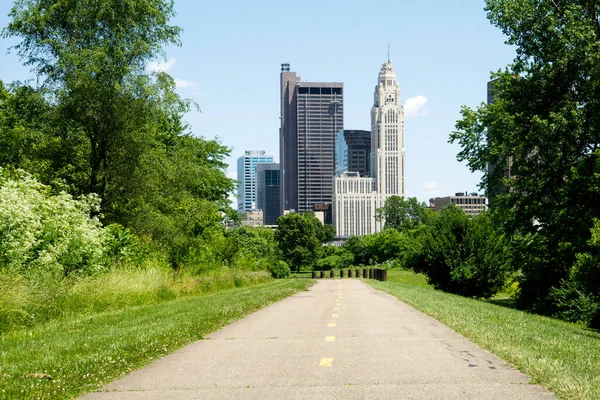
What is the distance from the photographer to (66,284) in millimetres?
18594

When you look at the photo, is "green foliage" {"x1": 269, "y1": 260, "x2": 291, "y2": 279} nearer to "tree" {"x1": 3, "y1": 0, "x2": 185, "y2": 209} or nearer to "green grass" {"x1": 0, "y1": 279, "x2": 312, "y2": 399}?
"tree" {"x1": 3, "y1": 0, "x2": 185, "y2": 209}

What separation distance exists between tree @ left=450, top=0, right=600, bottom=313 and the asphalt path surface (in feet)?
56.4

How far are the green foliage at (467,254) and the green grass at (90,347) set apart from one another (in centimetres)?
2277

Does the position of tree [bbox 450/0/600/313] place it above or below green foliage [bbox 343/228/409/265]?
above

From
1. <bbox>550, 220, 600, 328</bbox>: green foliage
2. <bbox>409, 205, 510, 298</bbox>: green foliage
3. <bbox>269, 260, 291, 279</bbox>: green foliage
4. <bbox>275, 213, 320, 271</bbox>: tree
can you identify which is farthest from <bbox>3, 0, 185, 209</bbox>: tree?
<bbox>275, 213, 320, 271</bbox>: tree

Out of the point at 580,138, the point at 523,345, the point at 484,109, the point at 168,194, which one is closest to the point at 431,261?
the point at 484,109

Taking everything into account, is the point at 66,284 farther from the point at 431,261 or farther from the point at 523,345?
the point at 431,261

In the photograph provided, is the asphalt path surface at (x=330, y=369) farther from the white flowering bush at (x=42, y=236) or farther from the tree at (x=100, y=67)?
the tree at (x=100, y=67)

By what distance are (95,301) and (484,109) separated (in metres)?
28.3

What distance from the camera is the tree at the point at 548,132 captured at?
28.8 metres

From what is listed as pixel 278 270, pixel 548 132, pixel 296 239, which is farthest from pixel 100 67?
pixel 296 239

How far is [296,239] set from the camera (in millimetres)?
135750

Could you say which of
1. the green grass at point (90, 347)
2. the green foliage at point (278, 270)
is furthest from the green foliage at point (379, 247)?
the green grass at point (90, 347)

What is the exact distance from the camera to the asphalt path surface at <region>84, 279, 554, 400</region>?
7.47m
